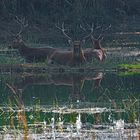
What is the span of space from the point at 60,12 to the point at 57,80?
563 inches

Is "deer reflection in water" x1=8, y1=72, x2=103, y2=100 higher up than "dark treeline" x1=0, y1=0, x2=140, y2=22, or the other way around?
"dark treeline" x1=0, y1=0, x2=140, y2=22

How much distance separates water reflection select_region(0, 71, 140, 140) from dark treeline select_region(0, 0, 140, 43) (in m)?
12.2

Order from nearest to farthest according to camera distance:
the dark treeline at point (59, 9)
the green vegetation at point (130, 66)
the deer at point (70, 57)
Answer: the green vegetation at point (130, 66), the deer at point (70, 57), the dark treeline at point (59, 9)

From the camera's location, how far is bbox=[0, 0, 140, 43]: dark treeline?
33750mm

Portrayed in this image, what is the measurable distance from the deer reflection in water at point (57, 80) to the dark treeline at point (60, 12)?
1164 cm

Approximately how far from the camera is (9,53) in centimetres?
2528

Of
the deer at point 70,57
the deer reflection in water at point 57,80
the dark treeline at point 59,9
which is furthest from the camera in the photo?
the dark treeline at point 59,9

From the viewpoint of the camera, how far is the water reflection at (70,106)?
11.3m

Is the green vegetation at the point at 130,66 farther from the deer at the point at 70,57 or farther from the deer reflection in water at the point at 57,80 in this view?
the deer at the point at 70,57

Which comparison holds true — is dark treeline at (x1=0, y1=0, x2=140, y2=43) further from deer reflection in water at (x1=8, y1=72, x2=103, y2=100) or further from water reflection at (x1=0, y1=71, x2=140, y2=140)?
water reflection at (x1=0, y1=71, x2=140, y2=140)

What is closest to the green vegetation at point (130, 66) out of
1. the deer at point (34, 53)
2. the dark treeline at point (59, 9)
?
the deer at point (34, 53)

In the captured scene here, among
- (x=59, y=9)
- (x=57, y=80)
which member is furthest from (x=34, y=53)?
(x=59, y=9)

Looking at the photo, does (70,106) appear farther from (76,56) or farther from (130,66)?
(76,56)

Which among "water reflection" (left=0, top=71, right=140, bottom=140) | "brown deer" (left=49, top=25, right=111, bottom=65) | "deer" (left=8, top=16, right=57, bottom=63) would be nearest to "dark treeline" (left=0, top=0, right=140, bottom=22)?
"deer" (left=8, top=16, right=57, bottom=63)
